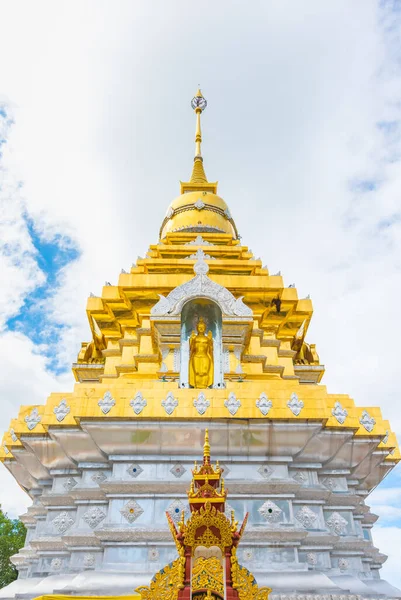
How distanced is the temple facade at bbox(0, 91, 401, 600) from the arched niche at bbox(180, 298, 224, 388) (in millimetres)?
34

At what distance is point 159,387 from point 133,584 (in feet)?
11.4

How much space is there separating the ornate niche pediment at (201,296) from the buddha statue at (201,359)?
0.74 m

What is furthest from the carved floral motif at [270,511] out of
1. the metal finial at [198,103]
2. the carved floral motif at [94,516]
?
the metal finial at [198,103]

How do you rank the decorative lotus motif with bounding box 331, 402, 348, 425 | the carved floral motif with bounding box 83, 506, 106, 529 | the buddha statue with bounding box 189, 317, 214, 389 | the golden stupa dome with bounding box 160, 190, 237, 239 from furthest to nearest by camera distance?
1. the golden stupa dome with bounding box 160, 190, 237, 239
2. the buddha statue with bounding box 189, 317, 214, 389
3. the decorative lotus motif with bounding box 331, 402, 348, 425
4. the carved floral motif with bounding box 83, 506, 106, 529

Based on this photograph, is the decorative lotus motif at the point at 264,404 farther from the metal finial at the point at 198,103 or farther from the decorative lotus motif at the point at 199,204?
the metal finial at the point at 198,103

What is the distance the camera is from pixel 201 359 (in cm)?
1194

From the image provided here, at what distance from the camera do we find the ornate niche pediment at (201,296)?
12039mm

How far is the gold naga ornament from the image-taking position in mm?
5980

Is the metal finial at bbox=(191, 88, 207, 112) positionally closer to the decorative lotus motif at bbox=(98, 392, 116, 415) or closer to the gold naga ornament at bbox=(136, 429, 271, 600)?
the decorative lotus motif at bbox=(98, 392, 116, 415)

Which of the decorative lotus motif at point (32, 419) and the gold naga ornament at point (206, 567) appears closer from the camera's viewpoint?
the gold naga ornament at point (206, 567)

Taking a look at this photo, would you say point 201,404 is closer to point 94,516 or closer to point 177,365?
point 177,365

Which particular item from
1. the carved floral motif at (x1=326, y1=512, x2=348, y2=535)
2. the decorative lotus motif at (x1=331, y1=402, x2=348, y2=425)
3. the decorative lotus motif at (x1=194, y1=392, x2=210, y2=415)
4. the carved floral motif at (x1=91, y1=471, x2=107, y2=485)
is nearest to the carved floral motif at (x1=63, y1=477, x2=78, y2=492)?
the carved floral motif at (x1=91, y1=471, x2=107, y2=485)

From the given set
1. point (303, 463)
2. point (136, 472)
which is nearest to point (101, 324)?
point (136, 472)

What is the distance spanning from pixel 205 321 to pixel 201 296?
711 mm
